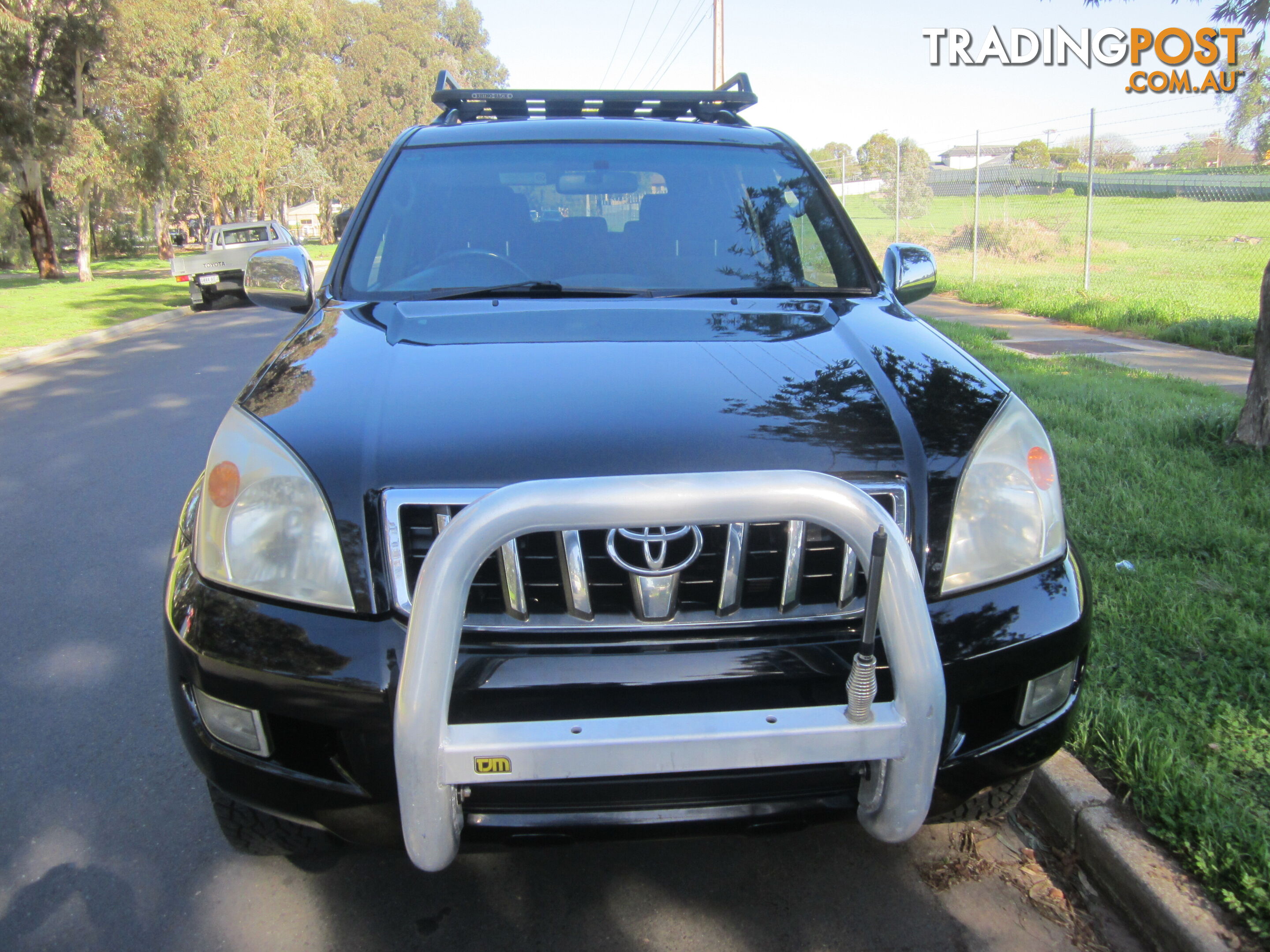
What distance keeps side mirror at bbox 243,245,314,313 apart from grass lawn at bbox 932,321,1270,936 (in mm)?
2848

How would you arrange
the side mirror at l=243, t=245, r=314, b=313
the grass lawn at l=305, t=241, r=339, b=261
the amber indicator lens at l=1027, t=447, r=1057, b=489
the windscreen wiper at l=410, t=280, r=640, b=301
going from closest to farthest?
1. the amber indicator lens at l=1027, t=447, r=1057, b=489
2. the windscreen wiper at l=410, t=280, r=640, b=301
3. the side mirror at l=243, t=245, r=314, b=313
4. the grass lawn at l=305, t=241, r=339, b=261

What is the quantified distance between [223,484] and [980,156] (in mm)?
14979

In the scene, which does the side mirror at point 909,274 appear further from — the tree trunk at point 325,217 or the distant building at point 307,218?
the distant building at point 307,218

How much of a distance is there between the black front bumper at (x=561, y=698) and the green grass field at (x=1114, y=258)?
8.46 meters

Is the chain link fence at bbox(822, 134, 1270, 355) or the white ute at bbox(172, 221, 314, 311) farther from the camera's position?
the white ute at bbox(172, 221, 314, 311)

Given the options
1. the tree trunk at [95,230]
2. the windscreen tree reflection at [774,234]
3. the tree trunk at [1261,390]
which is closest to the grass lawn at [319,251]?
the tree trunk at [95,230]

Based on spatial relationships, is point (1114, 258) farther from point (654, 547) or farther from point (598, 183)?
point (654, 547)

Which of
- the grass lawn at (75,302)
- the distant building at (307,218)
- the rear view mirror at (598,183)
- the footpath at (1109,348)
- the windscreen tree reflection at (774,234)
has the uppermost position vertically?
the distant building at (307,218)

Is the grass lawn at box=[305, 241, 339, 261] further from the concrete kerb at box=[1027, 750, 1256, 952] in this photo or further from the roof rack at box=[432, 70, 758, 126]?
the concrete kerb at box=[1027, 750, 1256, 952]

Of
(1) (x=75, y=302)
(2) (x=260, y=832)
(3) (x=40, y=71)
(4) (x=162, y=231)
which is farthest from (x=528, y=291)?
(4) (x=162, y=231)

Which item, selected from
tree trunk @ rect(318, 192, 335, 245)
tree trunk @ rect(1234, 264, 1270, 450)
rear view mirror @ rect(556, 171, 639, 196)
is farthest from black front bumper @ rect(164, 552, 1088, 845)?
tree trunk @ rect(318, 192, 335, 245)

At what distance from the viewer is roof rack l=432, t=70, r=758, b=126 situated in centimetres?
413

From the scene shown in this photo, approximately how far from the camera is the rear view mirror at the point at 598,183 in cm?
326

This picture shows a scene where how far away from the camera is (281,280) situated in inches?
135
